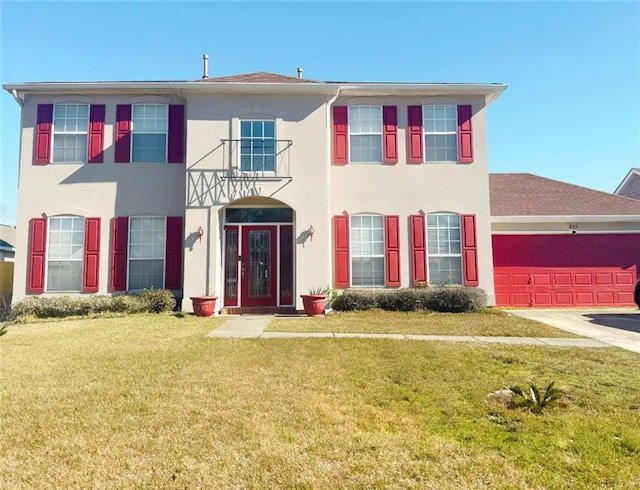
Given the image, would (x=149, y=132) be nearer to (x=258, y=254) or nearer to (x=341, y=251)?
(x=258, y=254)

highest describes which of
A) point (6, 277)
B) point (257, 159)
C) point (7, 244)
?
point (257, 159)

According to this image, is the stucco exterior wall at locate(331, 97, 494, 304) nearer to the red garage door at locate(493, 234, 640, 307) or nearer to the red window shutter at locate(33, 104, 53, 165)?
the red garage door at locate(493, 234, 640, 307)

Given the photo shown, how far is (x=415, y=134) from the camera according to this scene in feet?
39.4

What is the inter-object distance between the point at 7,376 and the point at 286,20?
10.2m

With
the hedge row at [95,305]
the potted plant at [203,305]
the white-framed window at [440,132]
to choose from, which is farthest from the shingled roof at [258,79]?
the hedge row at [95,305]

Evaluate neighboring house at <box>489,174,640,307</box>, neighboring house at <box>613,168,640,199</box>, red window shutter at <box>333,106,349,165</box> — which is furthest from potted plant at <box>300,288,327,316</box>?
neighboring house at <box>613,168,640,199</box>

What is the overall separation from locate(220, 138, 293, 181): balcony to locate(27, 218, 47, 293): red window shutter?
5.64 m

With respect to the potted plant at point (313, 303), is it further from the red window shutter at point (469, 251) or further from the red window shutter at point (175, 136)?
the red window shutter at point (175, 136)

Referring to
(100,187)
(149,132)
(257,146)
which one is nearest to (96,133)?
(149,132)

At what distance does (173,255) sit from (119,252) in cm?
159

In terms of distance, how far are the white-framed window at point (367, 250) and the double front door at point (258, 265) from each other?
6.37 ft

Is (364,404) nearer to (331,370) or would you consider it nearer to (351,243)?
(331,370)

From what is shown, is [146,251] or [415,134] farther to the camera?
[415,134]

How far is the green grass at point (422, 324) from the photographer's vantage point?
8125 mm
